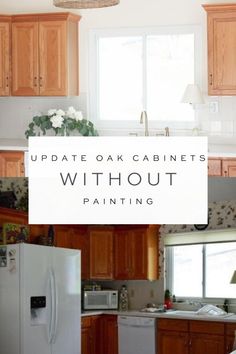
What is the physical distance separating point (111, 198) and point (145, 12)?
3.88 m

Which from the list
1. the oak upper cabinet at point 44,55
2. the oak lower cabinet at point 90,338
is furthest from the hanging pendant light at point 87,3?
the oak upper cabinet at point 44,55

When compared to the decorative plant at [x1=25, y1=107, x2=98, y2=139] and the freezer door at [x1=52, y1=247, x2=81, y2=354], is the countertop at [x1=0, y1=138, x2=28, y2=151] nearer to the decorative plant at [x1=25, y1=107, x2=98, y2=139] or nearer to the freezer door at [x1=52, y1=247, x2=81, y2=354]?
the decorative plant at [x1=25, y1=107, x2=98, y2=139]

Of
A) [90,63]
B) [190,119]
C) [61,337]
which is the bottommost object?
[61,337]

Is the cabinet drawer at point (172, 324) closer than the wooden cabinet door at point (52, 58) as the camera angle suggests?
Yes

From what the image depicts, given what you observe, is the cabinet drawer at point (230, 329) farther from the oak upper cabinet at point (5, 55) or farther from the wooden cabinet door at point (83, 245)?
the oak upper cabinet at point (5, 55)

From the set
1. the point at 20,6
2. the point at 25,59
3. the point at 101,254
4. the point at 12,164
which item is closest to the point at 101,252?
the point at 101,254

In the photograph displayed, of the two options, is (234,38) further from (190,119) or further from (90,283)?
(90,283)

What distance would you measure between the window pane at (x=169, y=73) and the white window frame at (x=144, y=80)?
4 cm

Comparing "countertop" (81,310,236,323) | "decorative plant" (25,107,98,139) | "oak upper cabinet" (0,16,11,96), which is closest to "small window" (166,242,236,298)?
"countertop" (81,310,236,323)

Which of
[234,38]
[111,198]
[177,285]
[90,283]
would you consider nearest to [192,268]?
[177,285]

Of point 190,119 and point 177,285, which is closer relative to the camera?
point 177,285

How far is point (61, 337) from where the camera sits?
190 inches

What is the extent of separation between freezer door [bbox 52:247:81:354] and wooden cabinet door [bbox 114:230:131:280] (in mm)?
245

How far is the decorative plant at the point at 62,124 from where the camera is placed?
646 cm
